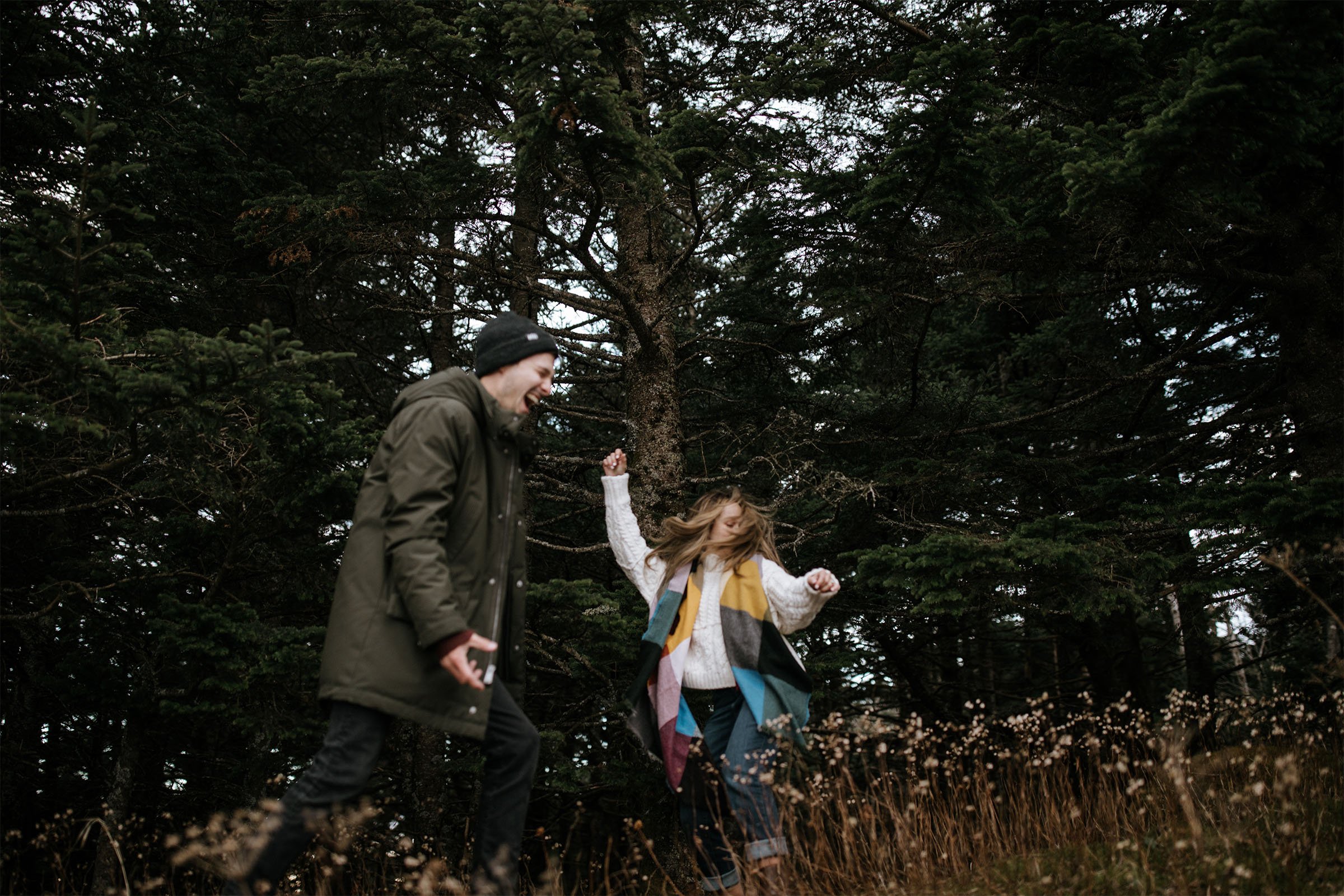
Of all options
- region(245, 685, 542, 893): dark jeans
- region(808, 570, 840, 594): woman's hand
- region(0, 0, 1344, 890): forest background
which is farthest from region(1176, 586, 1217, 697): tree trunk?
region(245, 685, 542, 893): dark jeans

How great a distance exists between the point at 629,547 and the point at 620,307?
10.7 ft

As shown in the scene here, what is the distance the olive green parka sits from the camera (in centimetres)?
283

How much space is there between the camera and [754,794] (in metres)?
3.84

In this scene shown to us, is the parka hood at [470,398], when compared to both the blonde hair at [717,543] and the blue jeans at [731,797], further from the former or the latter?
the blue jeans at [731,797]

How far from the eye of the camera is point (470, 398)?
3.24 metres

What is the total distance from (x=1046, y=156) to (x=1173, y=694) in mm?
3418

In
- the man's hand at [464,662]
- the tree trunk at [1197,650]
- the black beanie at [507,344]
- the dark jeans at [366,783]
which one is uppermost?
the black beanie at [507,344]

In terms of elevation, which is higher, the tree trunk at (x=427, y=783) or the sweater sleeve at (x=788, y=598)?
the sweater sleeve at (x=788, y=598)

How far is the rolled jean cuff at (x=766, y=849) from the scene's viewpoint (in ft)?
11.8

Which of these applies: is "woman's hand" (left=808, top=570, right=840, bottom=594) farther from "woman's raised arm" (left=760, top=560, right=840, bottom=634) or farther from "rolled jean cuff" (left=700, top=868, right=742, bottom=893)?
"rolled jean cuff" (left=700, top=868, right=742, bottom=893)

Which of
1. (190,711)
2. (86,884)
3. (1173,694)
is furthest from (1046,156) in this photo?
(86,884)

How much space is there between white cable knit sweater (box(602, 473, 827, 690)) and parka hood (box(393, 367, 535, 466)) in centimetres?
109

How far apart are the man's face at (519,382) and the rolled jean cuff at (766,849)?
204 cm

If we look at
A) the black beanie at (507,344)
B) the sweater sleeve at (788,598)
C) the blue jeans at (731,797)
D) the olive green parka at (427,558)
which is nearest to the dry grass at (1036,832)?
the blue jeans at (731,797)
